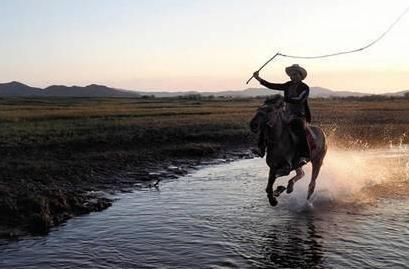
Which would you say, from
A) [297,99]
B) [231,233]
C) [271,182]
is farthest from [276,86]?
[231,233]

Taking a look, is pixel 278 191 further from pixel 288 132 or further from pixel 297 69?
pixel 297 69

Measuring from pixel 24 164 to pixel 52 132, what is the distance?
38.8 feet

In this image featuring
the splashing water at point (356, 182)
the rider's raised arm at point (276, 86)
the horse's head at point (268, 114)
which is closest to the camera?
the horse's head at point (268, 114)

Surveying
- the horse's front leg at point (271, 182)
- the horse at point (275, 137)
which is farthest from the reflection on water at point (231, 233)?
the horse at point (275, 137)

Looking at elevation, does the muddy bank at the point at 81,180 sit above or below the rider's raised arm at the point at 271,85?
below

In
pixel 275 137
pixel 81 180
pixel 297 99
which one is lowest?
pixel 81 180

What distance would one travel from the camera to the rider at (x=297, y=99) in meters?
14.4

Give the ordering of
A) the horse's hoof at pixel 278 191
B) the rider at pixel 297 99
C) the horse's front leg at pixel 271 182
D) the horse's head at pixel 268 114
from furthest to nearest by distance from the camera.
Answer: the rider at pixel 297 99 → the horse's hoof at pixel 278 191 → the horse's front leg at pixel 271 182 → the horse's head at pixel 268 114

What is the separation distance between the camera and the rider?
568 inches

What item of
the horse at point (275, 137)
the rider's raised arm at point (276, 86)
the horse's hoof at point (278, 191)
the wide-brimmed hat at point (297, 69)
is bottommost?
the horse's hoof at point (278, 191)

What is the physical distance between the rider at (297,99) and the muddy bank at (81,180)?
563 cm

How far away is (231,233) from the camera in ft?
41.0

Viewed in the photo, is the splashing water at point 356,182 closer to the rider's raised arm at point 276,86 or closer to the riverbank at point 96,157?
the rider's raised arm at point 276,86

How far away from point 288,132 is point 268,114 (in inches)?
48.1
